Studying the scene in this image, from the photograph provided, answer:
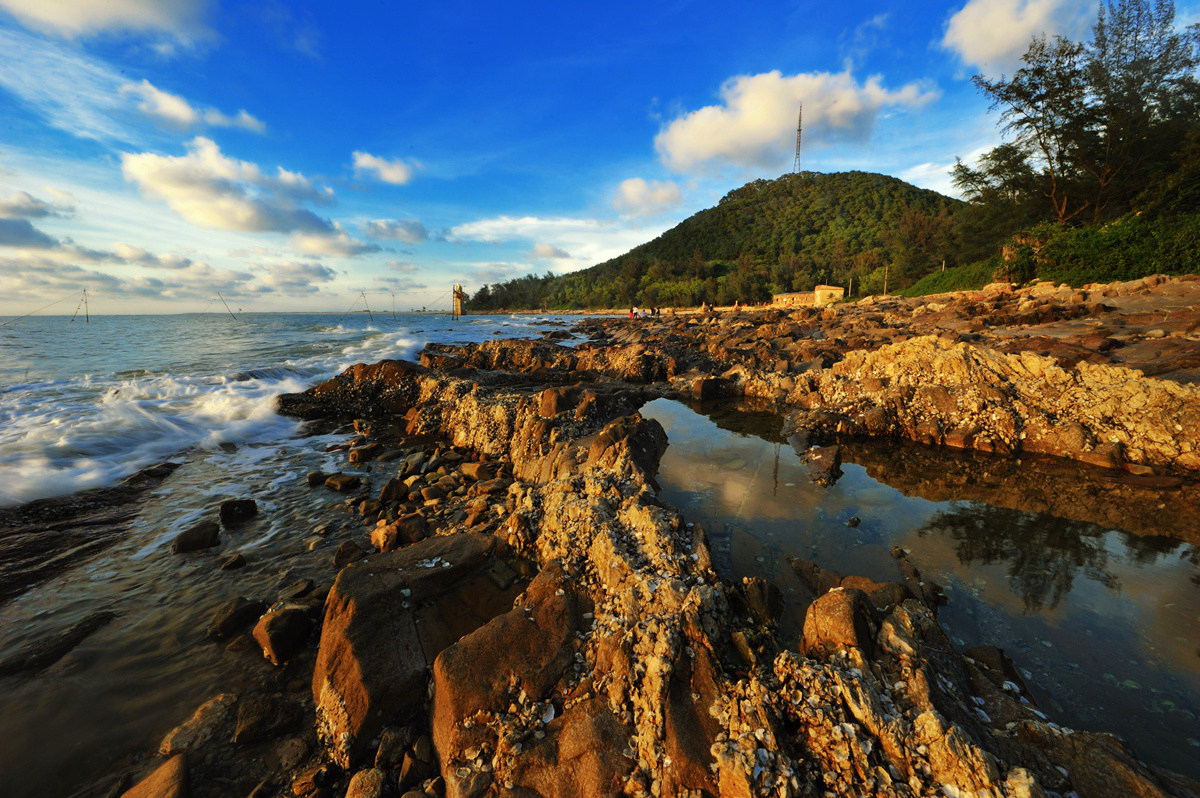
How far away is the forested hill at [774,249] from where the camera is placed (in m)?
76.3

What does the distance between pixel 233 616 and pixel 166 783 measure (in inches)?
77.7

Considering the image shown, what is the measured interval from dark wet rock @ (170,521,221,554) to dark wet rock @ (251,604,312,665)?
119 inches

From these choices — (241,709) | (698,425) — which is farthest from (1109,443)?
(241,709)

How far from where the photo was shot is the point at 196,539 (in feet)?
20.6

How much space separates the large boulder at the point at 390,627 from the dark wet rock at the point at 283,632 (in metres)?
0.42

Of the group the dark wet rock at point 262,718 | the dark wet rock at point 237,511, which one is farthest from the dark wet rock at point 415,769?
the dark wet rock at point 237,511

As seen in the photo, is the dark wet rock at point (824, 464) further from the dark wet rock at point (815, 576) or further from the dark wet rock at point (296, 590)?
the dark wet rock at point (296, 590)

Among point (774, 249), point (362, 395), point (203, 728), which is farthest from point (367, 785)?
point (774, 249)

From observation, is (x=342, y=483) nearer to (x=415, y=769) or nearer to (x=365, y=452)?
(x=365, y=452)

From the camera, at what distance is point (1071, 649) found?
156 inches

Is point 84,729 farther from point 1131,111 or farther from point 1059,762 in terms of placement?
point 1131,111

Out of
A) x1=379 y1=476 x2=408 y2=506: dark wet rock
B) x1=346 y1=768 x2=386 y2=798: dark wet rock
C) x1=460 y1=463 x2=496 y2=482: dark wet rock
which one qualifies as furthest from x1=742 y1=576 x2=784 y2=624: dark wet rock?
x1=379 y1=476 x2=408 y2=506: dark wet rock

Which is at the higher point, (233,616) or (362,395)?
(362,395)

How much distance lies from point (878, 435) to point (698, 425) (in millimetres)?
4377
